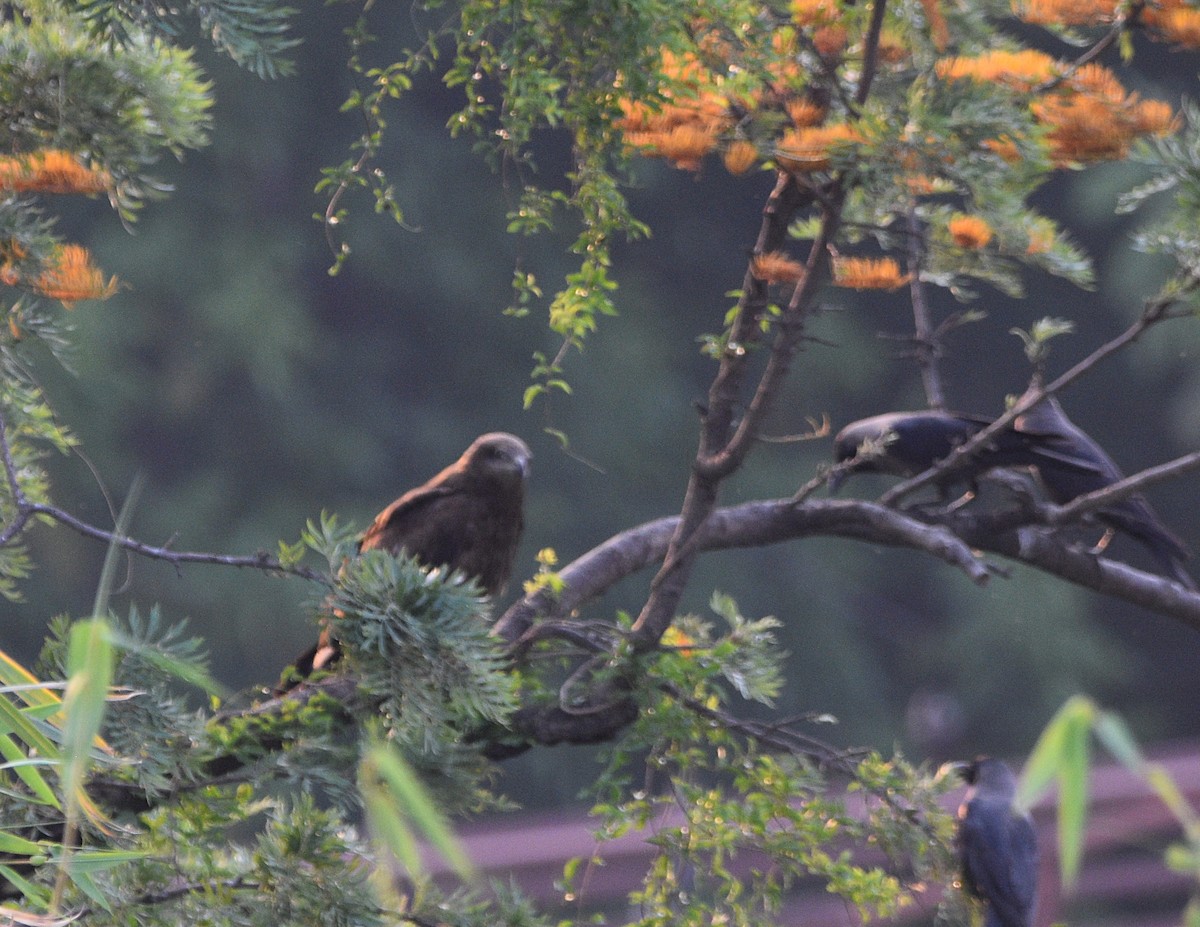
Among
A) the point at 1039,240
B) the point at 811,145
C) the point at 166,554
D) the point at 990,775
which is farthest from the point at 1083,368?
the point at 990,775

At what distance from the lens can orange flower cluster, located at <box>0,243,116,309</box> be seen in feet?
6.42

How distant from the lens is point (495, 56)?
74.5 inches

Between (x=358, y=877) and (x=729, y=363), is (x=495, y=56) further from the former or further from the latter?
(x=358, y=877)

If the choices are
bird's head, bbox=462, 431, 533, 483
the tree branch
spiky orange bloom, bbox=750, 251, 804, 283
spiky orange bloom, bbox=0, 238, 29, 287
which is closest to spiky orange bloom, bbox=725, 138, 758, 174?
spiky orange bloom, bbox=750, 251, 804, 283

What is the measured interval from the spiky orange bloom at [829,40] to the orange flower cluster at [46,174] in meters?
1.00

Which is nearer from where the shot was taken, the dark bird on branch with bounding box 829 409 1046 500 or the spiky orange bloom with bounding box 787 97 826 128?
the spiky orange bloom with bounding box 787 97 826 128

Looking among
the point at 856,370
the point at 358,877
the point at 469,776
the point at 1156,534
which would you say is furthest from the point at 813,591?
the point at 358,877

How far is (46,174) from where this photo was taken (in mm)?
1893

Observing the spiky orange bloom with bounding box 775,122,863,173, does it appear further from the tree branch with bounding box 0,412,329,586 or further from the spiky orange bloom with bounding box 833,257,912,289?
the tree branch with bounding box 0,412,329,586

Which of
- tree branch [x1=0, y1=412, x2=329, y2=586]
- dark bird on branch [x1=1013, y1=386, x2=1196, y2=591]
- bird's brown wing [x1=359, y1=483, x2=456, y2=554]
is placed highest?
tree branch [x1=0, y1=412, x2=329, y2=586]

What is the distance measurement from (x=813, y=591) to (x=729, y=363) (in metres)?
5.86

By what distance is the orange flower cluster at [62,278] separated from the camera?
6.42ft

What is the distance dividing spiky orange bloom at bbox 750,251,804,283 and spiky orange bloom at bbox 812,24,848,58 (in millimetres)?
314

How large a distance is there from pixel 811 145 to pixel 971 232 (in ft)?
1.14
